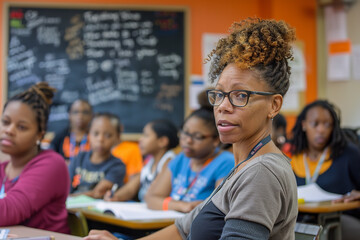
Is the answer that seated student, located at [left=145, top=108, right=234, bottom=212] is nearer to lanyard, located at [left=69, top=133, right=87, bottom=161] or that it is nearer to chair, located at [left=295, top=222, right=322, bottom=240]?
chair, located at [left=295, top=222, right=322, bottom=240]

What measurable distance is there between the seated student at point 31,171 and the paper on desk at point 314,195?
140cm

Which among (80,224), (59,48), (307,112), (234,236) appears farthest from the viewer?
(59,48)

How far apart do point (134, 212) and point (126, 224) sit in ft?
0.57

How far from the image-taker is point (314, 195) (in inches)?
108

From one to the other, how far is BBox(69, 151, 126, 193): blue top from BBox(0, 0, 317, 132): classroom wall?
6.65 ft

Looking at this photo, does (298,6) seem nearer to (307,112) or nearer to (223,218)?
(307,112)

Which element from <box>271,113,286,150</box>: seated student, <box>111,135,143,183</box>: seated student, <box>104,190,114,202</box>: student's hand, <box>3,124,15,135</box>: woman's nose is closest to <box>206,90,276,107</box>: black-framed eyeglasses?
<box>3,124,15,135</box>: woman's nose

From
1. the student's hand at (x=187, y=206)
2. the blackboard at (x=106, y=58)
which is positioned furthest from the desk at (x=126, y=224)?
the blackboard at (x=106, y=58)

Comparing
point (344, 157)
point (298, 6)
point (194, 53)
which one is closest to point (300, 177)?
point (344, 157)

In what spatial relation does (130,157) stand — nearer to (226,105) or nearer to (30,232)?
(30,232)

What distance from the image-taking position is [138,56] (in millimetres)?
5164

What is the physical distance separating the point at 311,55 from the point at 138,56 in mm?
2037

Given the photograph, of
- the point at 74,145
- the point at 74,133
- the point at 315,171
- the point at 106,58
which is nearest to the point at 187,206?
the point at 315,171

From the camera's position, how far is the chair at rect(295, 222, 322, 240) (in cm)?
150
